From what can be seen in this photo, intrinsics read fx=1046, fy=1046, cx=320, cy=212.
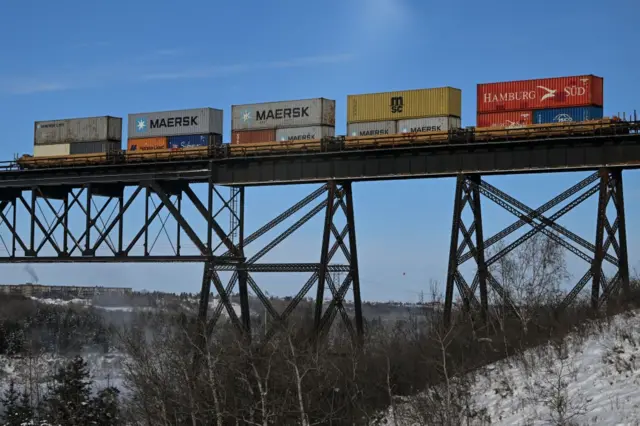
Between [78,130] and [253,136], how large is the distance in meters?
13.4

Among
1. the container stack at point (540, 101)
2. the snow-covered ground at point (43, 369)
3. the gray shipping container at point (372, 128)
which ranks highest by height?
the container stack at point (540, 101)

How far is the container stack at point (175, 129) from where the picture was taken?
61594mm

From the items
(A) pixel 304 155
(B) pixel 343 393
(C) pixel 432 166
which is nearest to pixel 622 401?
(B) pixel 343 393

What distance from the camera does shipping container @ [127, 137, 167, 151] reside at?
6309 cm

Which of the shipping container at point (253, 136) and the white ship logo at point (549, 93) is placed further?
the shipping container at point (253, 136)

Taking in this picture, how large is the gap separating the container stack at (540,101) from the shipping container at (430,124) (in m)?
1.27

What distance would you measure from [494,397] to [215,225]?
25.0m

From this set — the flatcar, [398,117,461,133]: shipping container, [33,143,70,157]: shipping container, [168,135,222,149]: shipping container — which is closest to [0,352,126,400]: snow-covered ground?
[33,143,70,157]: shipping container

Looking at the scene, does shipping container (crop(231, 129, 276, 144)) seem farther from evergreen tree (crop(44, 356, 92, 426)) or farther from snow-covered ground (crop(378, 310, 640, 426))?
snow-covered ground (crop(378, 310, 640, 426))

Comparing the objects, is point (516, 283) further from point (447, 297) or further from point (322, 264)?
point (322, 264)

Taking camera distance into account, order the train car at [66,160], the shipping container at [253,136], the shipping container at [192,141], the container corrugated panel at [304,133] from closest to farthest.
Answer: the container corrugated panel at [304,133], the shipping container at [253,136], the shipping container at [192,141], the train car at [66,160]

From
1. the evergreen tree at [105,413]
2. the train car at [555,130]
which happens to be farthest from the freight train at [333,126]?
the evergreen tree at [105,413]

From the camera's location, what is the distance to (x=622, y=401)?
33594 millimetres

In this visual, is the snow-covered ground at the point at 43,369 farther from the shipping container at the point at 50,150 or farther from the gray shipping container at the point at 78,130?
the gray shipping container at the point at 78,130
